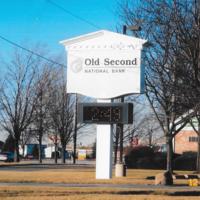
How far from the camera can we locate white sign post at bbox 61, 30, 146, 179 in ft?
96.6

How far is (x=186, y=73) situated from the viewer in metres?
20.0

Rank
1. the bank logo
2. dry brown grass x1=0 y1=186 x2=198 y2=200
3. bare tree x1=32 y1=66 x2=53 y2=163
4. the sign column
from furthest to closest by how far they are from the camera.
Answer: bare tree x1=32 y1=66 x2=53 y2=163, the bank logo, the sign column, dry brown grass x1=0 y1=186 x2=198 y2=200

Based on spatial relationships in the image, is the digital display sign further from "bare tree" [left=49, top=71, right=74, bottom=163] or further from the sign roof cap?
"bare tree" [left=49, top=71, right=74, bottom=163]

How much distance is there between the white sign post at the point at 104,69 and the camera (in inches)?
1159

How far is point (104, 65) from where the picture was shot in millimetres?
29875

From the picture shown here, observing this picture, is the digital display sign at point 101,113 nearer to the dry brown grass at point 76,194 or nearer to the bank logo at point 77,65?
the bank logo at point 77,65

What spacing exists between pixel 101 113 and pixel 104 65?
2.68 m

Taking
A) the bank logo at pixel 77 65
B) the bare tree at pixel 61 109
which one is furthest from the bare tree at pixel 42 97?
the bank logo at pixel 77 65

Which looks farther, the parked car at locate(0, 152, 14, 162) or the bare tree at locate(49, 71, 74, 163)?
the parked car at locate(0, 152, 14, 162)

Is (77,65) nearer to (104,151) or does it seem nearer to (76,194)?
(104,151)

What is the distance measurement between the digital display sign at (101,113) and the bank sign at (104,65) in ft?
4.18

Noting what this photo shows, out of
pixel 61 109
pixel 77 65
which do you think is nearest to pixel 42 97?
pixel 61 109

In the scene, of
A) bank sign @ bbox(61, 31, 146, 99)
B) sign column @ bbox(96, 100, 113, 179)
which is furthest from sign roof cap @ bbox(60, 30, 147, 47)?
sign column @ bbox(96, 100, 113, 179)

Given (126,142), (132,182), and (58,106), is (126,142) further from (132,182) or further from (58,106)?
(132,182)
